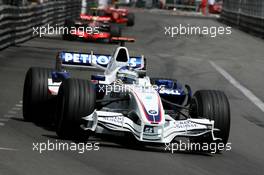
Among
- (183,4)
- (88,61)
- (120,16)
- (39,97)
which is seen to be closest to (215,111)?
(39,97)

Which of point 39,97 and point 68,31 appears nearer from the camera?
point 39,97

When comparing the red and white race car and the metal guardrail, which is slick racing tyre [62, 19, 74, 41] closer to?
the red and white race car

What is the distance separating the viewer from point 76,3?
2041 inches

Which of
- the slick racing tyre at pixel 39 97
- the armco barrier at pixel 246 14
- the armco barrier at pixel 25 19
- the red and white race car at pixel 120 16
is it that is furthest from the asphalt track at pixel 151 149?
the red and white race car at pixel 120 16

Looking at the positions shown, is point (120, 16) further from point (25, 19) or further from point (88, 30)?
point (25, 19)

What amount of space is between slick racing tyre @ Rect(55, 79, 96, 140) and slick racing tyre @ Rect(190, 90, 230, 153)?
1.42 m

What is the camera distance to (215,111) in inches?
435

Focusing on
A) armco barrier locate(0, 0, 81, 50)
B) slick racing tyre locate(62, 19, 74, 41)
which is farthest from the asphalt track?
slick racing tyre locate(62, 19, 74, 41)

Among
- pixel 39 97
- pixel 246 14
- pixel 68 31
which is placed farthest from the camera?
pixel 246 14

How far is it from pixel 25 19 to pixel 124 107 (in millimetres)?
18700

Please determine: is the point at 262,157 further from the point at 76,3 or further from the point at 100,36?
the point at 76,3

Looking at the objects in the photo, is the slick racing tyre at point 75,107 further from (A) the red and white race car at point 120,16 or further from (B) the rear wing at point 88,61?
(A) the red and white race car at point 120,16

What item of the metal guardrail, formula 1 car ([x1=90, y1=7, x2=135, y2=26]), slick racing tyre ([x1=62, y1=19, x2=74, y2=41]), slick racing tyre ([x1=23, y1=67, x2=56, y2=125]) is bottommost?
the metal guardrail

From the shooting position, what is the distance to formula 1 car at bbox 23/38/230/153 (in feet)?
34.6
